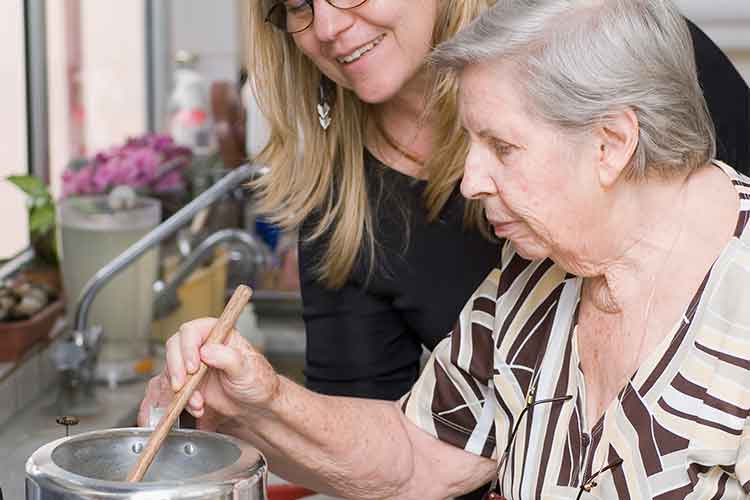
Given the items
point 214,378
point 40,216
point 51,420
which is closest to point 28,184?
point 40,216

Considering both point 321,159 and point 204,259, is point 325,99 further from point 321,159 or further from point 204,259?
point 204,259

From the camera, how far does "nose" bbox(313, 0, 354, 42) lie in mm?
1659

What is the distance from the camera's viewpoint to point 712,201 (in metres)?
1.42

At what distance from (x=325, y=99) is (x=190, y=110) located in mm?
1885

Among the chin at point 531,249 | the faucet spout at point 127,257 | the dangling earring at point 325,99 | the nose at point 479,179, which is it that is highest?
the dangling earring at point 325,99

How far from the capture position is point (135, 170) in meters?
3.00

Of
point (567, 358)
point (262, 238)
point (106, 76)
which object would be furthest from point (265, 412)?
point (106, 76)

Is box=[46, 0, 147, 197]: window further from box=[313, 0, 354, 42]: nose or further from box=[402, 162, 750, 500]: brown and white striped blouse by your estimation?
box=[402, 162, 750, 500]: brown and white striped blouse

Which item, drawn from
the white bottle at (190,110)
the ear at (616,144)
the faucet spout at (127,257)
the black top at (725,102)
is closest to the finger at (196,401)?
the ear at (616,144)

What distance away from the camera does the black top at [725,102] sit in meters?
1.78

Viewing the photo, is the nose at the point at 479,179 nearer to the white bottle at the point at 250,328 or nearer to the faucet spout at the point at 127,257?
the faucet spout at the point at 127,257

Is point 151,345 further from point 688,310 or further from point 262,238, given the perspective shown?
point 688,310

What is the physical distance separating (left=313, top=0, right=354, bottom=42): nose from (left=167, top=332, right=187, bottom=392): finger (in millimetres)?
464

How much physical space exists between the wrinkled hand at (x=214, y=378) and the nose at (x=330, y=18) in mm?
427
